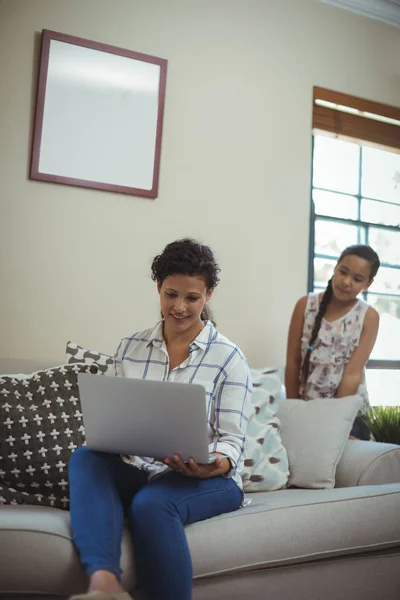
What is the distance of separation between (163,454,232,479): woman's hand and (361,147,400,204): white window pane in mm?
2342

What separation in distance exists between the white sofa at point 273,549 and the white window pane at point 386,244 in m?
1.77

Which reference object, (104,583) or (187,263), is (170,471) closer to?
(104,583)

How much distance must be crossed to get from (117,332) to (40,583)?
4.63ft

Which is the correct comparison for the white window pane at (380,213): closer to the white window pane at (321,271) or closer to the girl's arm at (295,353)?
the white window pane at (321,271)

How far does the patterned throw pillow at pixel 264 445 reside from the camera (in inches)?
84.0

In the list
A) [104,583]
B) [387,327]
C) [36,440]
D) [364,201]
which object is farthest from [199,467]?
[364,201]

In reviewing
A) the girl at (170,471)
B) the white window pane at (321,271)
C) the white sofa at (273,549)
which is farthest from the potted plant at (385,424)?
the girl at (170,471)

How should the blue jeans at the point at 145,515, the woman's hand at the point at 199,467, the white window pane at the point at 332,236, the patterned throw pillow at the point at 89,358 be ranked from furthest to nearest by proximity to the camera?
the white window pane at the point at 332,236, the patterned throw pillow at the point at 89,358, the woman's hand at the point at 199,467, the blue jeans at the point at 145,515

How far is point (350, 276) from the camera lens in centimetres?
278

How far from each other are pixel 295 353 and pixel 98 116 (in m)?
1.31

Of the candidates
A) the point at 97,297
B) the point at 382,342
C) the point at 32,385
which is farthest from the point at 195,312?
the point at 382,342

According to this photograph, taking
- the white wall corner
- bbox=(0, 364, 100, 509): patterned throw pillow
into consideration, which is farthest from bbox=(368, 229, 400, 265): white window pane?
bbox=(0, 364, 100, 509): patterned throw pillow

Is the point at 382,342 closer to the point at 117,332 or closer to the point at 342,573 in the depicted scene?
the point at 117,332

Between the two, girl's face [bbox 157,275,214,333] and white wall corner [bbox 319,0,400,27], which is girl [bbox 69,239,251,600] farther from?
white wall corner [bbox 319,0,400,27]
